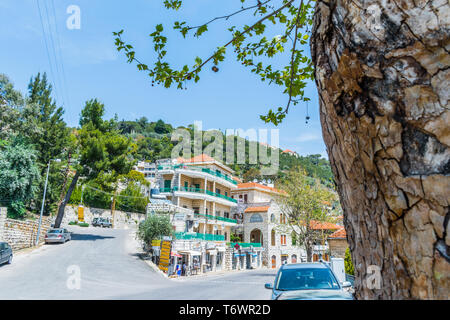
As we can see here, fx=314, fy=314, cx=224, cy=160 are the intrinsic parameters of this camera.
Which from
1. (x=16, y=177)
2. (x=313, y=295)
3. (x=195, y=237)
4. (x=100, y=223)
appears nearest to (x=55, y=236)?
(x=16, y=177)

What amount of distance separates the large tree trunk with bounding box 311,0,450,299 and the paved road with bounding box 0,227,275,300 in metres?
11.5

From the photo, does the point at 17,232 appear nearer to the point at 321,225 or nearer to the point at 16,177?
the point at 16,177

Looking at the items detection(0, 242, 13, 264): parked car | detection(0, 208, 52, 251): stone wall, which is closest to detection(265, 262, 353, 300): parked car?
detection(0, 242, 13, 264): parked car

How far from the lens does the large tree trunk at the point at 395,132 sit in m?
1.19

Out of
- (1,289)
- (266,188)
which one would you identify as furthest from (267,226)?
(1,289)

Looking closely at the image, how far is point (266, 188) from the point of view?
51.3m

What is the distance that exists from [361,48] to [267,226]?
44.0 meters

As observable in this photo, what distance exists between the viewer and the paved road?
39.4ft

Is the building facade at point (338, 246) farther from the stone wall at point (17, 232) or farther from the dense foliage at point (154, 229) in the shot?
the stone wall at point (17, 232)

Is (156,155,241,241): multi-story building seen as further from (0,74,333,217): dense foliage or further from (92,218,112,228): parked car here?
(92,218,112,228): parked car

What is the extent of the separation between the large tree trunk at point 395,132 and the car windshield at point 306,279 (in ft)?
18.7

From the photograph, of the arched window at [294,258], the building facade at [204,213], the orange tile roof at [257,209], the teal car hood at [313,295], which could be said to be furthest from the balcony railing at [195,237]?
the teal car hood at [313,295]

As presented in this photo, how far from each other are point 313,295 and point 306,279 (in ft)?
3.94

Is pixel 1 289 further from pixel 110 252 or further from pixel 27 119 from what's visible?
pixel 27 119
